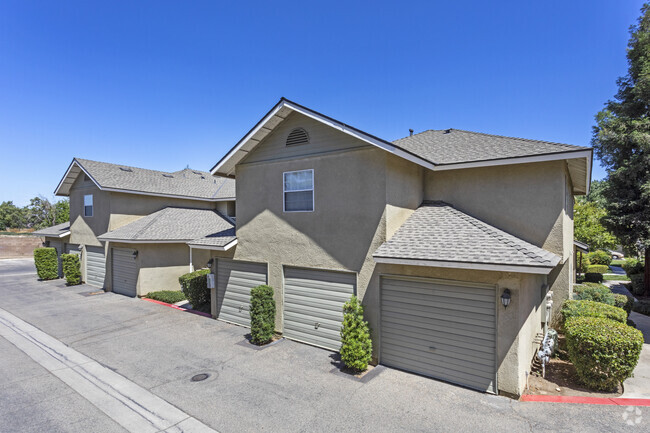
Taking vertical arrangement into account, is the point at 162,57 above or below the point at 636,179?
above

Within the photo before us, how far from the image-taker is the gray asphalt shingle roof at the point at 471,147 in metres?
8.55

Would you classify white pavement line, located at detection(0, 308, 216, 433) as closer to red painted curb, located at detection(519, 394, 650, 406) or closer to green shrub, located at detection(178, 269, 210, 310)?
green shrub, located at detection(178, 269, 210, 310)

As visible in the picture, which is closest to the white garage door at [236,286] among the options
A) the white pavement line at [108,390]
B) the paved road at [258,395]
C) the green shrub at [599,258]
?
the paved road at [258,395]

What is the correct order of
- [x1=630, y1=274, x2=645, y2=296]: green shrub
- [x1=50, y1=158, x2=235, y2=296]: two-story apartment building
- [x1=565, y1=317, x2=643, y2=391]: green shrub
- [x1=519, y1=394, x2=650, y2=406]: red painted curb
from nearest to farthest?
1. [x1=519, y1=394, x2=650, y2=406]: red painted curb
2. [x1=565, y1=317, x2=643, y2=391]: green shrub
3. [x1=50, y1=158, x2=235, y2=296]: two-story apartment building
4. [x1=630, y1=274, x2=645, y2=296]: green shrub

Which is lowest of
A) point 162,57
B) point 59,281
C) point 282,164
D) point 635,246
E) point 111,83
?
point 59,281

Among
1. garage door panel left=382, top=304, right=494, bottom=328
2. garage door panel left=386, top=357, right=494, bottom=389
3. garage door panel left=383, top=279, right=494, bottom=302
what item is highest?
garage door panel left=383, top=279, right=494, bottom=302

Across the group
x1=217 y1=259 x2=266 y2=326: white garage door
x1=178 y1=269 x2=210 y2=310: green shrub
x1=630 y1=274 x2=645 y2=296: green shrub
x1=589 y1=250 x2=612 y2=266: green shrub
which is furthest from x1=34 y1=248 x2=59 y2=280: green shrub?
x1=589 y1=250 x2=612 y2=266: green shrub

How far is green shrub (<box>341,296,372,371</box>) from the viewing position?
7613 mm

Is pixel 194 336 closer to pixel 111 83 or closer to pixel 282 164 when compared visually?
pixel 282 164

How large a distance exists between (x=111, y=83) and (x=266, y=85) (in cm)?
688

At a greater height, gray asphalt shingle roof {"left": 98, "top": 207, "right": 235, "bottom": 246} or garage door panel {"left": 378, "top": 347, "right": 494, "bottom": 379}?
gray asphalt shingle roof {"left": 98, "top": 207, "right": 235, "bottom": 246}

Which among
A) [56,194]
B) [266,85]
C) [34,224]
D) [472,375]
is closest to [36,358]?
[472,375]

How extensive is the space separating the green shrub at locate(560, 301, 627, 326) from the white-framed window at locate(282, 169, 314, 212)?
7.66 m

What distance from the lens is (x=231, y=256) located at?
37.5 feet
